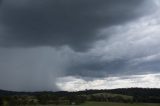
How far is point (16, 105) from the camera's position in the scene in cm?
18175

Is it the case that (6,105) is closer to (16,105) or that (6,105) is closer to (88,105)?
(16,105)

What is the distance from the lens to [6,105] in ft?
555

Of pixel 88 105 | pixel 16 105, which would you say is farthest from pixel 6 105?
pixel 88 105

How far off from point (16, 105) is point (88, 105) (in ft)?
152

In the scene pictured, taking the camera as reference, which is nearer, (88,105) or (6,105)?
(6,105)

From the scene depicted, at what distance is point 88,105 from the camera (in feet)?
591

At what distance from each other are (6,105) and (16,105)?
43.0ft

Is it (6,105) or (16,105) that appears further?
(16,105)
